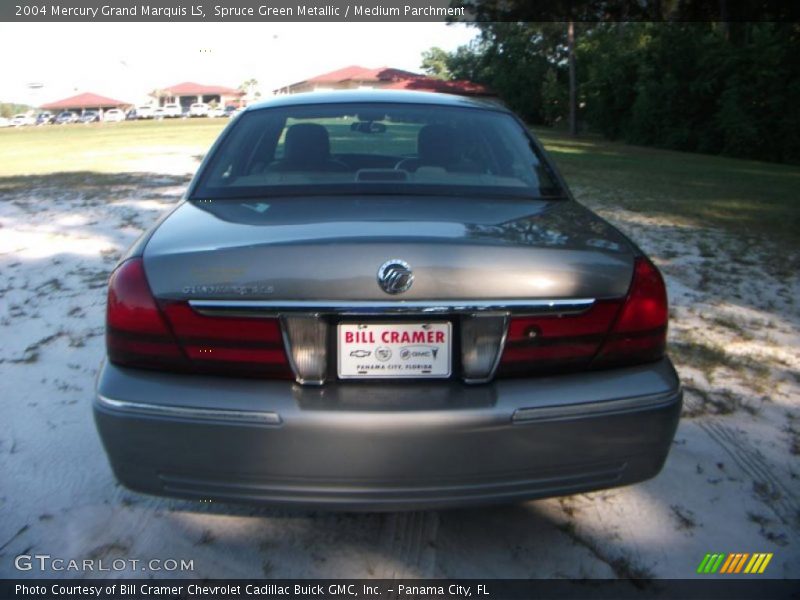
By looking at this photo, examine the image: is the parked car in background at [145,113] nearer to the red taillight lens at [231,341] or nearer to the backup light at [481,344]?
the red taillight lens at [231,341]

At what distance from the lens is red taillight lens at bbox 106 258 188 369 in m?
2.25

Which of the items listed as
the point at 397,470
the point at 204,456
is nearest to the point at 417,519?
the point at 397,470

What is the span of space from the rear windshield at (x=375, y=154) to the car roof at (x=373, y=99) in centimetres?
6

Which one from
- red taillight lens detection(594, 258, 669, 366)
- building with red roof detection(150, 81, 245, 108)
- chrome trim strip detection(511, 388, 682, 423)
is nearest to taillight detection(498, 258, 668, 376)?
red taillight lens detection(594, 258, 669, 366)

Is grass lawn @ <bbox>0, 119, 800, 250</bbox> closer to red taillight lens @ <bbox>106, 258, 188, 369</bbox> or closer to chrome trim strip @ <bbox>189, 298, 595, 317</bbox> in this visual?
chrome trim strip @ <bbox>189, 298, 595, 317</bbox>

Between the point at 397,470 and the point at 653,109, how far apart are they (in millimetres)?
25771

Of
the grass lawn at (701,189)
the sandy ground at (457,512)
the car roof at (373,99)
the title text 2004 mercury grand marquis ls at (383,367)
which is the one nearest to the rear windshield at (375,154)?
the car roof at (373,99)

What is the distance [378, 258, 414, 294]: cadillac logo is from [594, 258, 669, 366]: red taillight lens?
0.64 metres

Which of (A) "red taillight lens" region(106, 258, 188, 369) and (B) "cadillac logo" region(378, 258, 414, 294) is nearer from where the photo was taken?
(B) "cadillac logo" region(378, 258, 414, 294)

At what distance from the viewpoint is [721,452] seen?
326cm

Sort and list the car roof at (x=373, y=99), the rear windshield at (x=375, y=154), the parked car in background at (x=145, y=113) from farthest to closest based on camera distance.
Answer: the parked car in background at (x=145, y=113)
the car roof at (x=373, y=99)
the rear windshield at (x=375, y=154)

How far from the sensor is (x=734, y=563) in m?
2.54

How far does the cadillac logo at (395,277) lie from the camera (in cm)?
215

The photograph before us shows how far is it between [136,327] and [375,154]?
1595 millimetres
